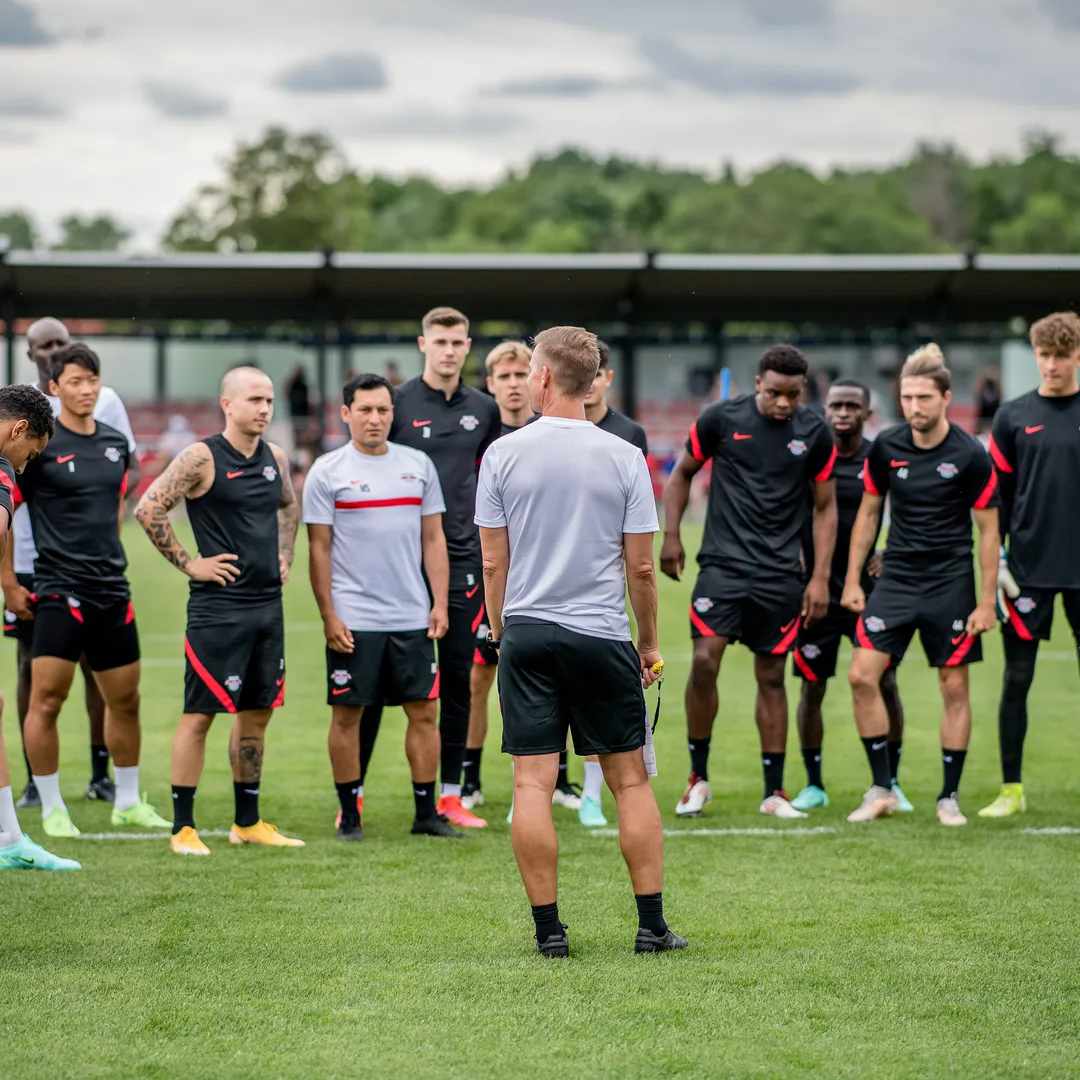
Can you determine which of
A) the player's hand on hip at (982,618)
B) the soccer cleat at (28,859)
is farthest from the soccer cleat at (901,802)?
the soccer cleat at (28,859)

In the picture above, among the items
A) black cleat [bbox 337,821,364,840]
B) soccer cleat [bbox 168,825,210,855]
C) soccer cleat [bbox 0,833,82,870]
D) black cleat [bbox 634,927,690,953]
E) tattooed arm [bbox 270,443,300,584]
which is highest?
tattooed arm [bbox 270,443,300,584]

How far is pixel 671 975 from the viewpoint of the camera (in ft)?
17.2

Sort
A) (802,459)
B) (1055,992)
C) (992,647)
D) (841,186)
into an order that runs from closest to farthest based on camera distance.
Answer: (1055,992) < (802,459) < (992,647) < (841,186)

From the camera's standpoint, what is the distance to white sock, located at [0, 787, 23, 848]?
20.9 feet

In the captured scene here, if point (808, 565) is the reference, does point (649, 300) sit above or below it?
above

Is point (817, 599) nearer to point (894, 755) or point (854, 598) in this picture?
point (854, 598)

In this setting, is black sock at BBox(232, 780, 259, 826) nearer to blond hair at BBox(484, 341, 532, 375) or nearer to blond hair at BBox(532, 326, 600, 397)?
blond hair at BBox(484, 341, 532, 375)

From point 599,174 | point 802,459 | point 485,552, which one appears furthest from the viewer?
point 599,174

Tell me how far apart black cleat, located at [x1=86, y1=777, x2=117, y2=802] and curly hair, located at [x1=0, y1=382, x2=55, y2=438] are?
3.22m

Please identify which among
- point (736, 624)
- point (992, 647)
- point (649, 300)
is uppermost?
point (649, 300)

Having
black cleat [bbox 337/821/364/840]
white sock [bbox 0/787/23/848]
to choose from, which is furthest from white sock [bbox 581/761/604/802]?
white sock [bbox 0/787/23/848]

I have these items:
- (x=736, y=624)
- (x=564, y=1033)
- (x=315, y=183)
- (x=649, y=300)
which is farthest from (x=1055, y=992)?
(x=315, y=183)

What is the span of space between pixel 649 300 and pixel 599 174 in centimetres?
9230

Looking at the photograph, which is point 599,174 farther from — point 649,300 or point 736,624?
point 736,624
